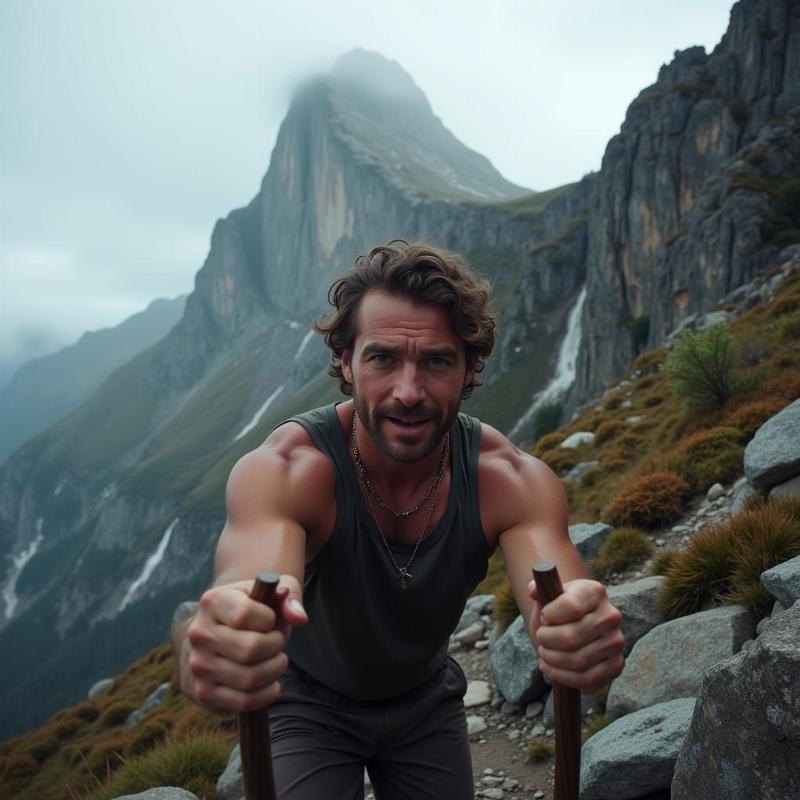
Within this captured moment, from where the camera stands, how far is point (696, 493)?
9281 mm

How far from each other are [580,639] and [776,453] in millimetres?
6209

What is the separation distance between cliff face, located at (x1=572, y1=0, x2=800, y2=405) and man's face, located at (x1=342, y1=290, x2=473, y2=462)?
52797 millimetres

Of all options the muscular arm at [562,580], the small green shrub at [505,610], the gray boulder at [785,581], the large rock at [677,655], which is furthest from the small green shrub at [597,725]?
the muscular arm at [562,580]

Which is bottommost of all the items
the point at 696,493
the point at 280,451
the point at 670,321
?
the point at 696,493

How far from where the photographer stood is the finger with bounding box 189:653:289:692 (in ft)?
5.64

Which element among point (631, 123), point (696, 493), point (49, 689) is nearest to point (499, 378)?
point (631, 123)

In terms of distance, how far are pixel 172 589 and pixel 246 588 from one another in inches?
6435

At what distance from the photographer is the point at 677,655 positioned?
5.09 m

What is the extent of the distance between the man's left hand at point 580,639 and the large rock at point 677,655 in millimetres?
3462

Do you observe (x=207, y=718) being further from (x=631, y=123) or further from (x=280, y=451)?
(x=631, y=123)

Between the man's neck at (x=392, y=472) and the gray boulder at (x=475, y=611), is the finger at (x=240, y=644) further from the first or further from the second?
the gray boulder at (x=475, y=611)

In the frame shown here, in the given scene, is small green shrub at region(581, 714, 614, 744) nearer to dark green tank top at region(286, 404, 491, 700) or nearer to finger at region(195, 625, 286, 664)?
dark green tank top at region(286, 404, 491, 700)

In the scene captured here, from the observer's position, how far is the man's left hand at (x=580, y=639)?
2035 mm

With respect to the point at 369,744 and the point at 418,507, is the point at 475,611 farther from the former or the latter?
the point at 418,507
